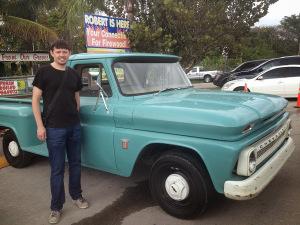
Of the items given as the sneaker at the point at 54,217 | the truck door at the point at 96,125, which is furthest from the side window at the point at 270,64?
the sneaker at the point at 54,217

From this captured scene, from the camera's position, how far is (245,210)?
4199mm

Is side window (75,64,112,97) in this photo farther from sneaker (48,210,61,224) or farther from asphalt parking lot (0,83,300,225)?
sneaker (48,210,61,224)

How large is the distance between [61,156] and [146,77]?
149cm

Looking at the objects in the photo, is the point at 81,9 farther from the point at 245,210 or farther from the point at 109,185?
the point at 245,210

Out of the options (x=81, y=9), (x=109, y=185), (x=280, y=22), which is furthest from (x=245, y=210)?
(x=280, y=22)

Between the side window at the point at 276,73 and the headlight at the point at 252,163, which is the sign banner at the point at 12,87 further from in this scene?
the headlight at the point at 252,163

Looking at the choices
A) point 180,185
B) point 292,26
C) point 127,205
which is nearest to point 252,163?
point 180,185

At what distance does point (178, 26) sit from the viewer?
11.2 meters

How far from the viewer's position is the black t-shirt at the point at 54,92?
400 cm

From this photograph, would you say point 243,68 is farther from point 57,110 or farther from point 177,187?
point 57,110

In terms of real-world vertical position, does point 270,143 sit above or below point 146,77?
below

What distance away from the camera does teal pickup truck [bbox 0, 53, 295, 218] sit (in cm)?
354

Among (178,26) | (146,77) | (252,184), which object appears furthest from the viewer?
(178,26)

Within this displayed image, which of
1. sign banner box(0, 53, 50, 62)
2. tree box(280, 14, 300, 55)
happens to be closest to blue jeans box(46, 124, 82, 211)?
sign banner box(0, 53, 50, 62)
